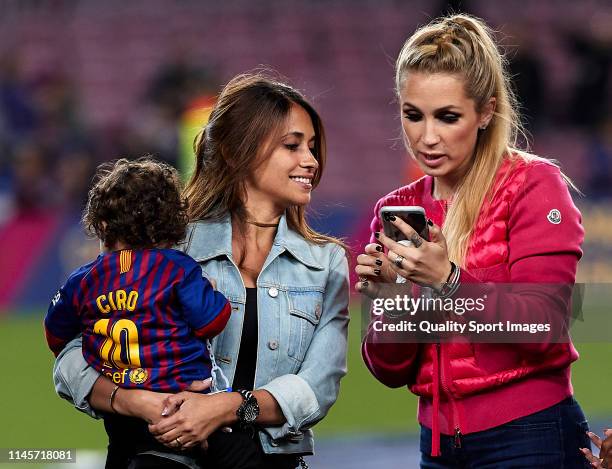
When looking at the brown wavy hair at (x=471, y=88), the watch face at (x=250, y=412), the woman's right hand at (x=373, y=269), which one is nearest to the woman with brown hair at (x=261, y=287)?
the watch face at (x=250, y=412)

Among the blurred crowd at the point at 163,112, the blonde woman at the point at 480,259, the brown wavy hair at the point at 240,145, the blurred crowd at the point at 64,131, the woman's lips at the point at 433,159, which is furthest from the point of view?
the blurred crowd at the point at 163,112

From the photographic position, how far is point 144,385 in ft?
11.0

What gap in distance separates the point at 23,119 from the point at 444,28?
14.7 metres

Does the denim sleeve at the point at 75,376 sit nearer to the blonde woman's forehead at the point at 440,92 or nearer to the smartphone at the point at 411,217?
the smartphone at the point at 411,217

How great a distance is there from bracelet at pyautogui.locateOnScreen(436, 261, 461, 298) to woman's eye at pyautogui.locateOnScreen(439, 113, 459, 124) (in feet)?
1.66

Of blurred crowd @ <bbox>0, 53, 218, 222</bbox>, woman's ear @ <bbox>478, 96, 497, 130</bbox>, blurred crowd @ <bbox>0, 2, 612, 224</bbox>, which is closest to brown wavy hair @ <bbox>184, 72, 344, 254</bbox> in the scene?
woman's ear @ <bbox>478, 96, 497, 130</bbox>

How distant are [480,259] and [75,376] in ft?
4.23

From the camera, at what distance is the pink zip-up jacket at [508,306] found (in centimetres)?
322

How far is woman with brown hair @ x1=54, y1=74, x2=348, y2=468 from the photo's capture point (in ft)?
11.2

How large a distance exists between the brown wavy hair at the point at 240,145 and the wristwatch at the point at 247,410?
631 mm

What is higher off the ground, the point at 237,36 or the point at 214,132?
the point at 237,36

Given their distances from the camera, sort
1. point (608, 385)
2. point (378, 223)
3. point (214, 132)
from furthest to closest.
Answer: point (608, 385), point (214, 132), point (378, 223)

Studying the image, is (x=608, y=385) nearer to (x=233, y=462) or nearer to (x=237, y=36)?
(x=233, y=462)

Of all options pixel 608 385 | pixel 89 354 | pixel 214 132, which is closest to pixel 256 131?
pixel 214 132
